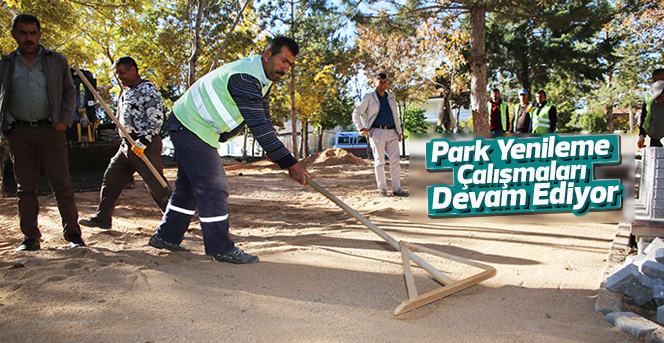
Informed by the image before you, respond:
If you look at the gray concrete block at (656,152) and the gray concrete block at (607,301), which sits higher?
the gray concrete block at (656,152)

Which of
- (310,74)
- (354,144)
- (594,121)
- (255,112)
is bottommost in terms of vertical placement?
(354,144)

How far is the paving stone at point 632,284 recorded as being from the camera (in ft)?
8.65

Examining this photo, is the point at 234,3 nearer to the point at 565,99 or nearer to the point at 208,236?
the point at 208,236

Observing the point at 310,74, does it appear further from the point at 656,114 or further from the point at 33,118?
the point at 33,118

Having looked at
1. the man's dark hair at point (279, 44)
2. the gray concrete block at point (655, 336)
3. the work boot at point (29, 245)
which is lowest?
the gray concrete block at point (655, 336)

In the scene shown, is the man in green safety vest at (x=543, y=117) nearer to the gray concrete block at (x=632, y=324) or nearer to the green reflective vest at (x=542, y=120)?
the green reflective vest at (x=542, y=120)

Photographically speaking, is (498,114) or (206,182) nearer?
→ (206,182)

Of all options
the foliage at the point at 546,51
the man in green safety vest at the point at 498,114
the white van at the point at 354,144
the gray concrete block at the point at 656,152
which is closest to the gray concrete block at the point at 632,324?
the gray concrete block at the point at 656,152

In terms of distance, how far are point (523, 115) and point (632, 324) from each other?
22.7 ft

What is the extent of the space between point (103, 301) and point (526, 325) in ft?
7.53

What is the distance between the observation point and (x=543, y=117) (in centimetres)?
796

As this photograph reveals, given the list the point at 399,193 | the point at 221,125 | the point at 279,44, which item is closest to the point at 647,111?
the point at 399,193

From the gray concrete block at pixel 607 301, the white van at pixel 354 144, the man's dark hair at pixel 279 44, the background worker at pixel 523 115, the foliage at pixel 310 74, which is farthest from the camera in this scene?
the white van at pixel 354 144

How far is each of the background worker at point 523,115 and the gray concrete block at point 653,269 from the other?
6.12 meters
